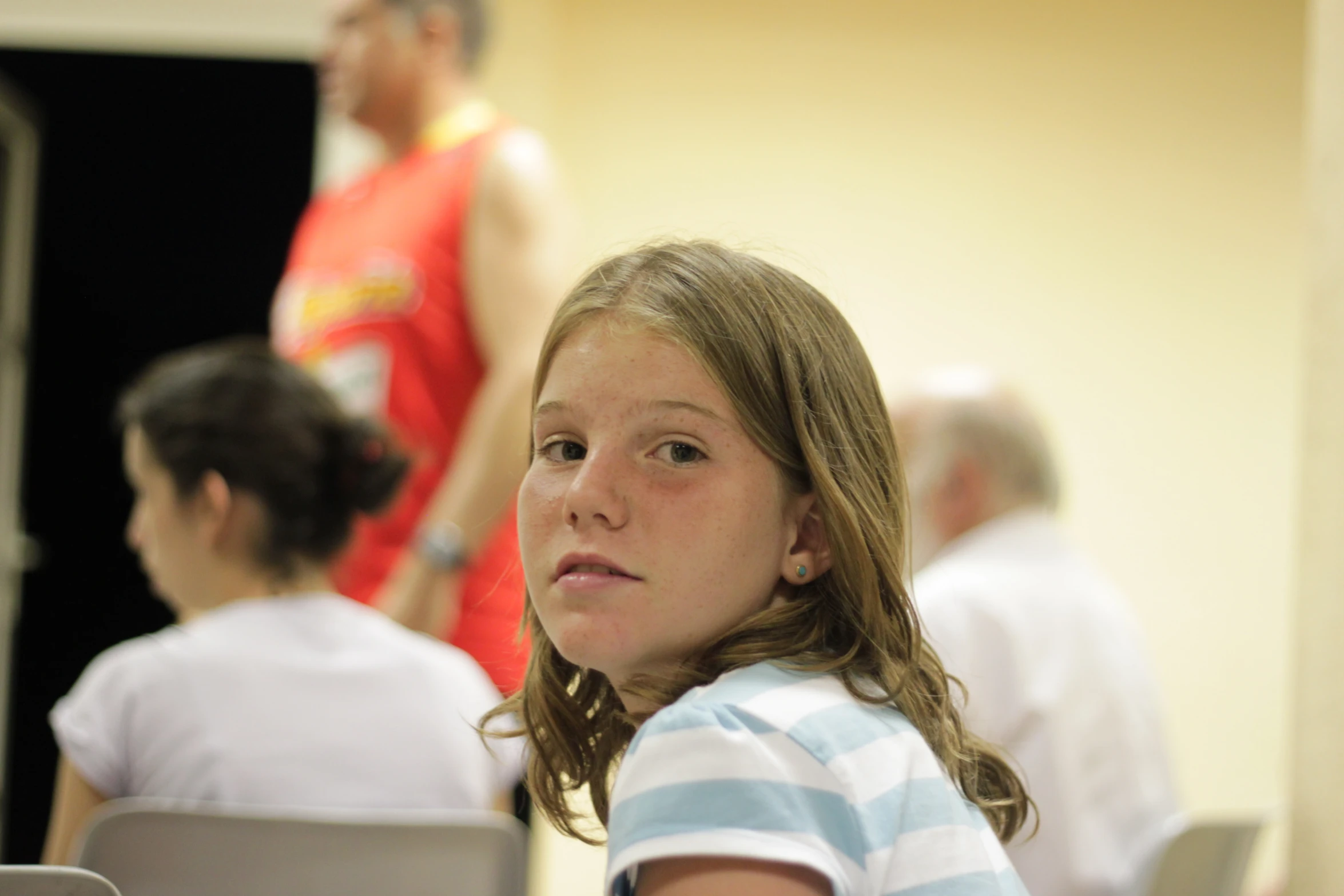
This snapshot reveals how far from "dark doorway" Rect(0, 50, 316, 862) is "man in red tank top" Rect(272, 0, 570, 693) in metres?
2.42

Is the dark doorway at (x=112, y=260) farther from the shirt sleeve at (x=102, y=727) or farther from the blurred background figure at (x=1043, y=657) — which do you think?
the shirt sleeve at (x=102, y=727)

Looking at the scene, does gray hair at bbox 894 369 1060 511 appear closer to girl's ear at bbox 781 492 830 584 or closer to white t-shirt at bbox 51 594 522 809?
white t-shirt at bbox 51 594 522 809

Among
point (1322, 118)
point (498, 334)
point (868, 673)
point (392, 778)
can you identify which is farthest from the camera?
point (498, 334)

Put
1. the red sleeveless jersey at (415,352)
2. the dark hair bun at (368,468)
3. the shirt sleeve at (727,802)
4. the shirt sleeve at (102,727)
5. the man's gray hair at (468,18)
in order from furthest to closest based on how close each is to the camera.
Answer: the man's gray hair at (468,18)
the red sleeveless jersey at (415,352)
the dark hair bun at (368,468)
the shirt sleeve at (102,727)
the shirt sleeve at (727,802)

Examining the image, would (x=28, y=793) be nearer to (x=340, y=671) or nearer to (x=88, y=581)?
(x=88, y=581)

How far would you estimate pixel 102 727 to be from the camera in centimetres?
153

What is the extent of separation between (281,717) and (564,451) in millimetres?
809

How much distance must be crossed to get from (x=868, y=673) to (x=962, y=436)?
1.55 meters

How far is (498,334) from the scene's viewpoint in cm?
233

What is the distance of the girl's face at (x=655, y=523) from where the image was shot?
846 mm

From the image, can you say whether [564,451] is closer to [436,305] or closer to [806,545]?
[806,545]

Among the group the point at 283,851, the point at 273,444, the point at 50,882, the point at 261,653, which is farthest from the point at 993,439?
the point at 50,882

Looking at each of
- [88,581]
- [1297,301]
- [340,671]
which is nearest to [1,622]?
[88,581]

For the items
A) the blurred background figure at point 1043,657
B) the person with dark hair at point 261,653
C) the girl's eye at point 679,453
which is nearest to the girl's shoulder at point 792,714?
the girl's eye at point 679,453
